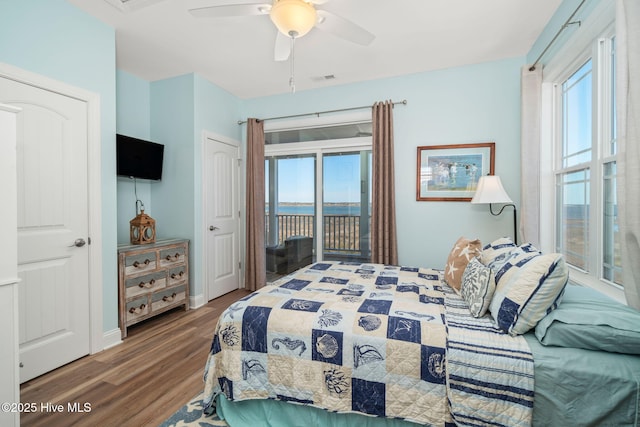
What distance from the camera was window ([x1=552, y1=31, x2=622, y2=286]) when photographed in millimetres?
1795

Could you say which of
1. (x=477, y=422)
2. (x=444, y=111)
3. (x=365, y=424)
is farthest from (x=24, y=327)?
(x=444, y=111)

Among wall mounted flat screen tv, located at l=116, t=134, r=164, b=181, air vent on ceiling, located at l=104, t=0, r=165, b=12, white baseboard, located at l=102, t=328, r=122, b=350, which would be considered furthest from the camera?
wall mounted flat screen tv, located at l=116, t=134, r=164, b=181

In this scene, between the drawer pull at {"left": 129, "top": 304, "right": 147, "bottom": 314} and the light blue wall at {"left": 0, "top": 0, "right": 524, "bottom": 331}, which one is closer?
the drawer pull at {"left": 129, "top": 304, "right": 147, "bottom": 314}

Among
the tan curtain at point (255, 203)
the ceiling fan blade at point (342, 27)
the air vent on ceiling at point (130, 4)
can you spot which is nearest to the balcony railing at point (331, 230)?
the tan curtain at point (255, 203)

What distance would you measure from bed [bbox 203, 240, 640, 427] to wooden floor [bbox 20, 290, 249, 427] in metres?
0.50

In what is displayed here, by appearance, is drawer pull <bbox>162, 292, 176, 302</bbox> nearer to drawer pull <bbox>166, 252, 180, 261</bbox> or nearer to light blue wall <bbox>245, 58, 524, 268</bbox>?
drawer pull <bbox>166, 252, 180, 261</bbox>

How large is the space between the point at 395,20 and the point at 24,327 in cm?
367

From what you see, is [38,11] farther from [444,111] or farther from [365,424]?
[444,111]

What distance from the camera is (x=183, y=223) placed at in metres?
3.53

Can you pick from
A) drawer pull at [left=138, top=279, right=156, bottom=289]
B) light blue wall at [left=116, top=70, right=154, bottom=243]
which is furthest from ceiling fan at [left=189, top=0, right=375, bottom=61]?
drawer pull at [left=138, top=279, right=156, bottom=289]

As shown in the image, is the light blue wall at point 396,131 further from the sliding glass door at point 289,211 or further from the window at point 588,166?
the sliding glass door at point 289,211

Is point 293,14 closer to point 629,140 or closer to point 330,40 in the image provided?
point 330,40

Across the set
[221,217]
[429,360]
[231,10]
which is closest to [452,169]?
[429,360]

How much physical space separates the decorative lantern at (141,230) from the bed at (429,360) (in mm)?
2038
